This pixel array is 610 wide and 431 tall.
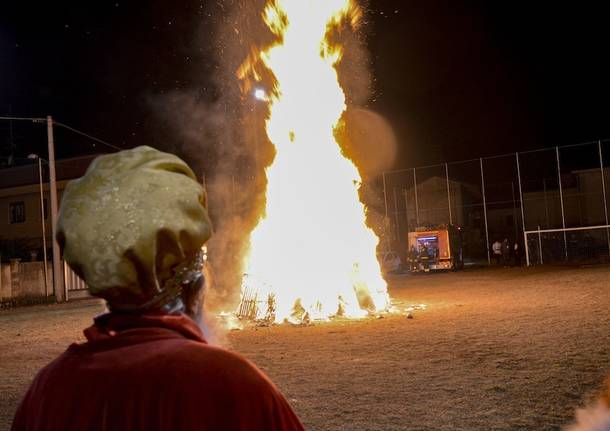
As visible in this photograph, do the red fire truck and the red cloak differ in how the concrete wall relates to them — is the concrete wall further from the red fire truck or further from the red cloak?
the red cloak

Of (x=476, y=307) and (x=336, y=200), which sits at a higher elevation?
(x=336, y=200)

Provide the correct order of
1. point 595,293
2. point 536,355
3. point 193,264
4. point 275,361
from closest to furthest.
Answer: point 193,264 → point 536,355 → point 275,361 → point 595,293

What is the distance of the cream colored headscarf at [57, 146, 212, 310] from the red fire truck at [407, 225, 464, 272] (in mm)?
34089

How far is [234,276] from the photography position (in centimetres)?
Result: 2730

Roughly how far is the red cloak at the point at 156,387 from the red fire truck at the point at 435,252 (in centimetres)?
3414

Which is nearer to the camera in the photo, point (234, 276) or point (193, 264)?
point (193, 264)

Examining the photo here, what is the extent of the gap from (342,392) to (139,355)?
5.55 m

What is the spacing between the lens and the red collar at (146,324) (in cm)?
158

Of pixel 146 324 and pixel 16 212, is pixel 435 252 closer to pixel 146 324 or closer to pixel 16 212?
pixel 16 212

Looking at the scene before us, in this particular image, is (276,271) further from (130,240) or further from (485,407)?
(130,240)

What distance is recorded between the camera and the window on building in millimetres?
40781

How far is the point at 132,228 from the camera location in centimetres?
155

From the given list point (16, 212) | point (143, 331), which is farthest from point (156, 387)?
point (16, 212)

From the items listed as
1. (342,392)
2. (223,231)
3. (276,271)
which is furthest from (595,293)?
(223,231)
